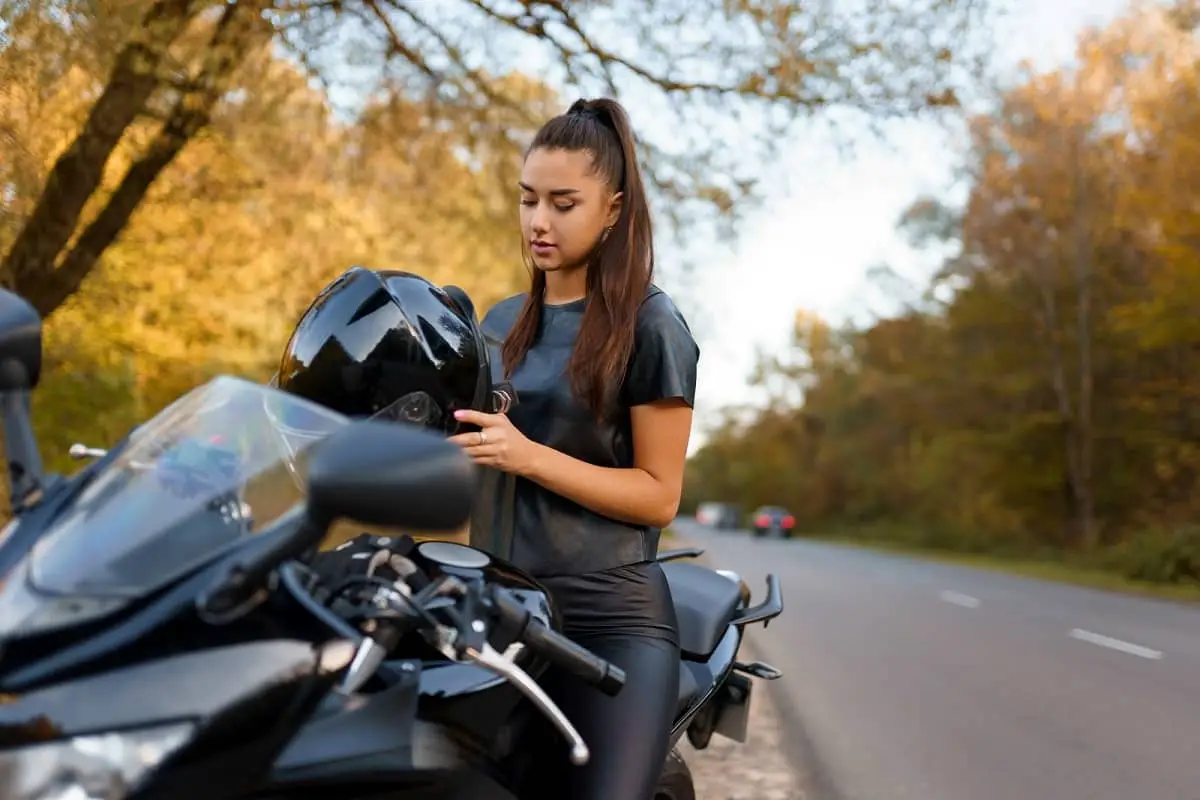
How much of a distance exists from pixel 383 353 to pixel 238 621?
2.08 feet

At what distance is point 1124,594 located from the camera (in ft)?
68.2

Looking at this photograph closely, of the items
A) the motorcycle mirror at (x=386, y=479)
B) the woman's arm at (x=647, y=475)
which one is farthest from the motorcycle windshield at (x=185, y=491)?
the woman's arm at (x=647, y=475)

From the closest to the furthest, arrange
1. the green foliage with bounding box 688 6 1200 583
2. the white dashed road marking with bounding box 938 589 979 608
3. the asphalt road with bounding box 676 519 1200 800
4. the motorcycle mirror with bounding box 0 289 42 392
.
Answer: the motorcycle mirror with bounding box 0 289 42 392 < the asphalt road with bounding box 676 519 1200 800 < the white dashed road marking with bounding box 938 589 979 608 < the green foliage with bounding box 688 6 1200 583

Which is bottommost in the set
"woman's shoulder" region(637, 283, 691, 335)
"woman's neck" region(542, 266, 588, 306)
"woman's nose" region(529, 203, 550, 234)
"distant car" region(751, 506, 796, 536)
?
"distant car" region(751, 506, 796, 536)

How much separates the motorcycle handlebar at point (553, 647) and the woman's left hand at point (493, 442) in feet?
1.06

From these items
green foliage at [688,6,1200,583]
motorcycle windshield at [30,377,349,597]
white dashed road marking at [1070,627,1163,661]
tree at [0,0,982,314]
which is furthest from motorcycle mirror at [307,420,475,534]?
green foliage at [688,6,1200,583]

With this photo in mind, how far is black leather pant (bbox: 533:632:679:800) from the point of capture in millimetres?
2236

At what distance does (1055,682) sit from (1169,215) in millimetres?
17741

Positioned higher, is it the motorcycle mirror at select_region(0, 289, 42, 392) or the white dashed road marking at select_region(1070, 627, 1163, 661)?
the motorcycle mirror at select_region(0, 289, 42, 392)

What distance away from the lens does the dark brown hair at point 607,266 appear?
2412 millimetres

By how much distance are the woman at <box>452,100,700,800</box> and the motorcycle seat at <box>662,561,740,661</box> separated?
0.46 meters

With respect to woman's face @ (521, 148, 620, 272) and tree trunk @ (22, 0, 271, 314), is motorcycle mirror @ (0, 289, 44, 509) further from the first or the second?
tree trunk @ (22, 0, 271, 314)

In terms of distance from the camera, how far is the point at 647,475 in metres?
2.40

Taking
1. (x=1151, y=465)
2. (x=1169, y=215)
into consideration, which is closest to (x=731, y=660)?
(x=1169, y=215)
